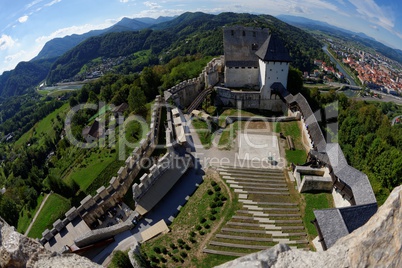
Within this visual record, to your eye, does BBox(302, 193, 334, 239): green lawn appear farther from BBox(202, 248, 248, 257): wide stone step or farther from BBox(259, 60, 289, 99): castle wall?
BBox(259, 60, 289, 99): castle wall

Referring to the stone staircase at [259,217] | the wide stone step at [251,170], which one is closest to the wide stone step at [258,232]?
the stone staircase at [259,217]

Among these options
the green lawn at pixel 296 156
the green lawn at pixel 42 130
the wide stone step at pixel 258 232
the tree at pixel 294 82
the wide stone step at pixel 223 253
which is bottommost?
the green lawn at pixel 42 130

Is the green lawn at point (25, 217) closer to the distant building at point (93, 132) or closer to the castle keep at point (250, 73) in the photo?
the distant building at point (93, 132)

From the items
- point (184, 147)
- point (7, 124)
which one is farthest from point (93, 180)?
point (7, 124)

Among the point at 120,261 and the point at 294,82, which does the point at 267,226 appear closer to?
the point at 120,261

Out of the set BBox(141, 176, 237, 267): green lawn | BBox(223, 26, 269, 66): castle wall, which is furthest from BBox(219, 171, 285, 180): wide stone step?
BBox(223, 26, 269, 66): castle wall
